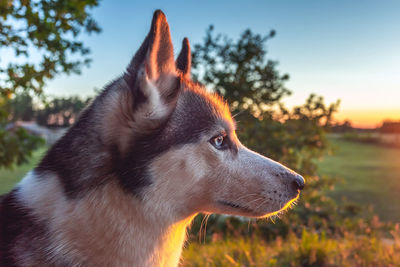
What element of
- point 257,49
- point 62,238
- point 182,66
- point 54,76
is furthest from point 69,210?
point 257,49

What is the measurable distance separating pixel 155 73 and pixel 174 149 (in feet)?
1.75

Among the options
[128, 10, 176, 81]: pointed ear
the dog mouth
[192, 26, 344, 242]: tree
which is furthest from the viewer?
[192, 26, 344, 242]: tree

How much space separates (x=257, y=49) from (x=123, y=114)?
6.24 metres

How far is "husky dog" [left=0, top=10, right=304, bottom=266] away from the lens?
2.19m

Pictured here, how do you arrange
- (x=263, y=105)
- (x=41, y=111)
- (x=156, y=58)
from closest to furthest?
(x=156, y=58) → (x=263, y=105) → (x=41, y=111)

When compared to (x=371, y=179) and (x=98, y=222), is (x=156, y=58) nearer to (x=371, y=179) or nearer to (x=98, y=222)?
(x=98, y=222)

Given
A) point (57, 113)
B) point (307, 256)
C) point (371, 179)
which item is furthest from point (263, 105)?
point (57, 113)

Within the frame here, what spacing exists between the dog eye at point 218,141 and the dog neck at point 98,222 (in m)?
0.59

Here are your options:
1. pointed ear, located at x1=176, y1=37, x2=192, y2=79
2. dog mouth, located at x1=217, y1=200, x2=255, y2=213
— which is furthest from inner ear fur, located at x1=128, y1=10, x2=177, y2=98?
dog mouth, located at x1=217, y1=200, x2=255, y2=213

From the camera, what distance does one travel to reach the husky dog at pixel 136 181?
2193 mm

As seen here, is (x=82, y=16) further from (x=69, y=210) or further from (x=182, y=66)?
(x=69, y=210)

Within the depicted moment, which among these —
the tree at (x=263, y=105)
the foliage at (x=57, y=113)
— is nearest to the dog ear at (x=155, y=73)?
the tree at (x=263, y=105)

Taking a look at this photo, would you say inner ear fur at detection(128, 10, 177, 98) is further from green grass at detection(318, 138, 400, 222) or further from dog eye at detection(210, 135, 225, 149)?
green grass at detection(318, 138, 400, 222)

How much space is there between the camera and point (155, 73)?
2.33 metres
